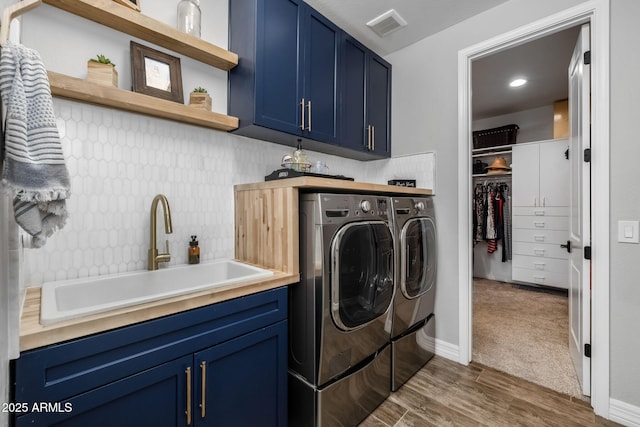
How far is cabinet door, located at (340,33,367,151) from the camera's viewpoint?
7.22ft

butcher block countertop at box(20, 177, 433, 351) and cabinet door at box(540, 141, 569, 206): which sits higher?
cabinet door at box(540, 141, 569, 206)

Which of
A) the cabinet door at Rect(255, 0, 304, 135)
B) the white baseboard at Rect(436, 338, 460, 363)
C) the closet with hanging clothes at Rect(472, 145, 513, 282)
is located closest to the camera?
the cabinet door at Rect(255, 0, 304, 135)

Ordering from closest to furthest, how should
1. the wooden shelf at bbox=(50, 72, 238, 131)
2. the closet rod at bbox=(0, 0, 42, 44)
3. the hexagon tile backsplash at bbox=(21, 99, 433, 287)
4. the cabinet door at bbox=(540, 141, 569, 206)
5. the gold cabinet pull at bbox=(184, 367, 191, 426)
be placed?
the closet rod at bbox=(0, 0, 42, 44)
the gold cabinet pull at bbox=(184, 367, 191, 426)
the wooden shelf at bbox=(50, 72, 238, 131)
the hexagon tile backsplash at bbox=(21, 99, 433, 287)
the cabinet door at bbox=(540, 141, 569, 206)

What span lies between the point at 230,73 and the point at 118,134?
2.56 ft

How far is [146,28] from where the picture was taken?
4.55ft

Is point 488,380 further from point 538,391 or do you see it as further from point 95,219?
point 95,219

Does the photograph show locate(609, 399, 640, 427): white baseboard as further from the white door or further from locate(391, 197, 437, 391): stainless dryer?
locate(391, 197, 437, 391): stainless dryer

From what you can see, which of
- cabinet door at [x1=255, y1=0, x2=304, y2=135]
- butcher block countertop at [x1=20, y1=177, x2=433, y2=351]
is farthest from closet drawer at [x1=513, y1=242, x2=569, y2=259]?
cabinet door at [x1=255, y1=0, x2=304, y2=135]

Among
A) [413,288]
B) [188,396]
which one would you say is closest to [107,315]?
[188,396]

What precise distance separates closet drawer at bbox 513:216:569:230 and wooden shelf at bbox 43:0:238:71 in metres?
4.52

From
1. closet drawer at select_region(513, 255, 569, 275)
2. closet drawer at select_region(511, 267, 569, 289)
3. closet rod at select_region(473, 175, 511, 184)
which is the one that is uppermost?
closet rod at select_region(473, 175, 511, 184)

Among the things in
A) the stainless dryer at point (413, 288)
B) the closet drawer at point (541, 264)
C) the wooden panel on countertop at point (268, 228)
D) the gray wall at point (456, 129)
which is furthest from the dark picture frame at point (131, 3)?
the closet drawer at point (541, 264)

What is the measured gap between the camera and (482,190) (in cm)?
478

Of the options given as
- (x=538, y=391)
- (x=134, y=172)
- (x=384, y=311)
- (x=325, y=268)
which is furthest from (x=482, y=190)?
(x=134, y=172)
